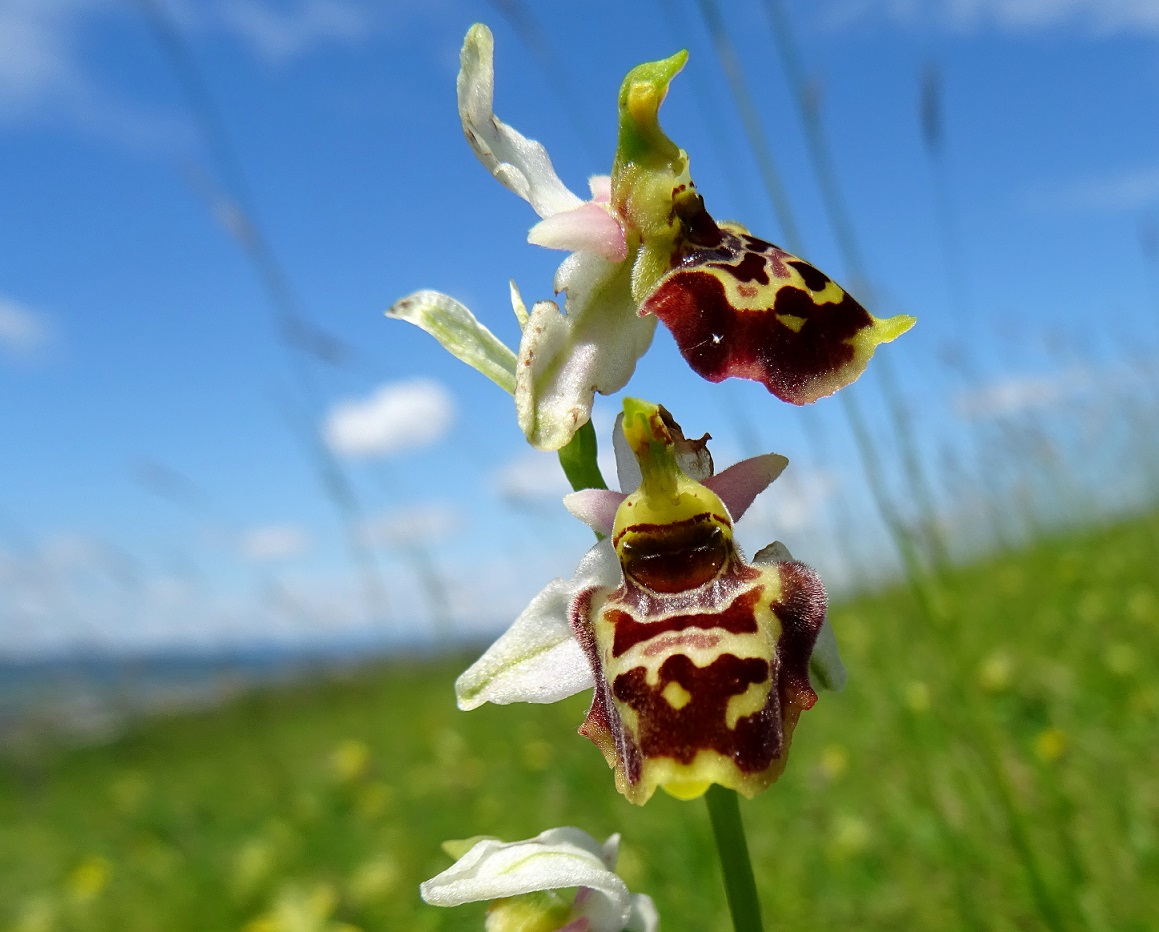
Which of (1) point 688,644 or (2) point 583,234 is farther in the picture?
(2) point 583,234

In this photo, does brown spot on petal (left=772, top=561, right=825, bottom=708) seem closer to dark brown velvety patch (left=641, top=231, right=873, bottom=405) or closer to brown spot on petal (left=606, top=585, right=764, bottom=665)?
brown spot on petal (left=606, top=585, right=764, bottom=665)

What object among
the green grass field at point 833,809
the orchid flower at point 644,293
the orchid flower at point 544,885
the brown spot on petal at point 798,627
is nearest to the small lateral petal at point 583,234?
the orchid flower at point 644,293

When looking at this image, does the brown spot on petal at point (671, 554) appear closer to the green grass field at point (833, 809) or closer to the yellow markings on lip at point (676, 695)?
the yellow markings on lip at point (676, 695)

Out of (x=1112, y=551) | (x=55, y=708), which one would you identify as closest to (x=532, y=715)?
(x=1112, y=551)

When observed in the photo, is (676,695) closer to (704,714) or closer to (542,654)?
(704,714)

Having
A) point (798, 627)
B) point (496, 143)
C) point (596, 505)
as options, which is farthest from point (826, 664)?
point (496, 143)

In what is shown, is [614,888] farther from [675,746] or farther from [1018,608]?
[1018,608]
